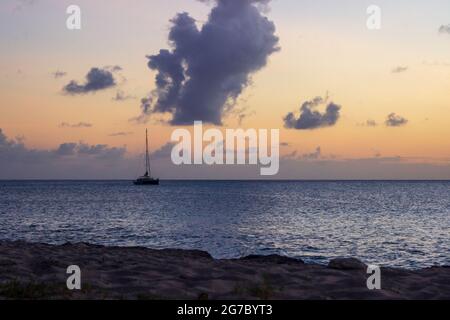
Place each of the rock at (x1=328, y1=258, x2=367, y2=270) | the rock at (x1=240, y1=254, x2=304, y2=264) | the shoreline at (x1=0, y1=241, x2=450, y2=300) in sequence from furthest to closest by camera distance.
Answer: the rock at (x1=240, y1=254, x2=304, y2=264) → the rock at (x1=328, y1=258, x2=367, y2=270) → the shoreline at (x1=0, y1=241, x2=450, y2=300)

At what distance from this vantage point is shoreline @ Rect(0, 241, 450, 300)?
11367 mm

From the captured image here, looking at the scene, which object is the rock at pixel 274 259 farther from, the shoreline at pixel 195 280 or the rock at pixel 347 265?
the rock at pixel 347 265

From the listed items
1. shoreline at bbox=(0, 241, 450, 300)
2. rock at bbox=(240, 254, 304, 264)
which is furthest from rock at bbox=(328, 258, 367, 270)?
rock at bbox=(240, 254, 304, 264)

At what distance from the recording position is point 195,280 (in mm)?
13500

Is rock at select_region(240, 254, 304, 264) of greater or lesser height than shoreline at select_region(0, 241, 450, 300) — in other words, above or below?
below

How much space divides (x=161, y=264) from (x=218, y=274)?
111 inches

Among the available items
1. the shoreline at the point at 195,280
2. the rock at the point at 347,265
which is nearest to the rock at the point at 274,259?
the shoreline at the point at 195,280

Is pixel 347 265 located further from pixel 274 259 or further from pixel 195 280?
pixel 195 280

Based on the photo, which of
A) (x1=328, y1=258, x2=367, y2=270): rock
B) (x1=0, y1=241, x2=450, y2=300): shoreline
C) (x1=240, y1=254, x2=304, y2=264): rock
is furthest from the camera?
(x1=240, y1=254, x2=304, y2=264): rock

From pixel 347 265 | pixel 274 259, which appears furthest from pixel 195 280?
pixel 274 259

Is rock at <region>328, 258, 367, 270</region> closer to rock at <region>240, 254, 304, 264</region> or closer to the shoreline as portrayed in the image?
the shoreline

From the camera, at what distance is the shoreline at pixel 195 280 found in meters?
11.4
